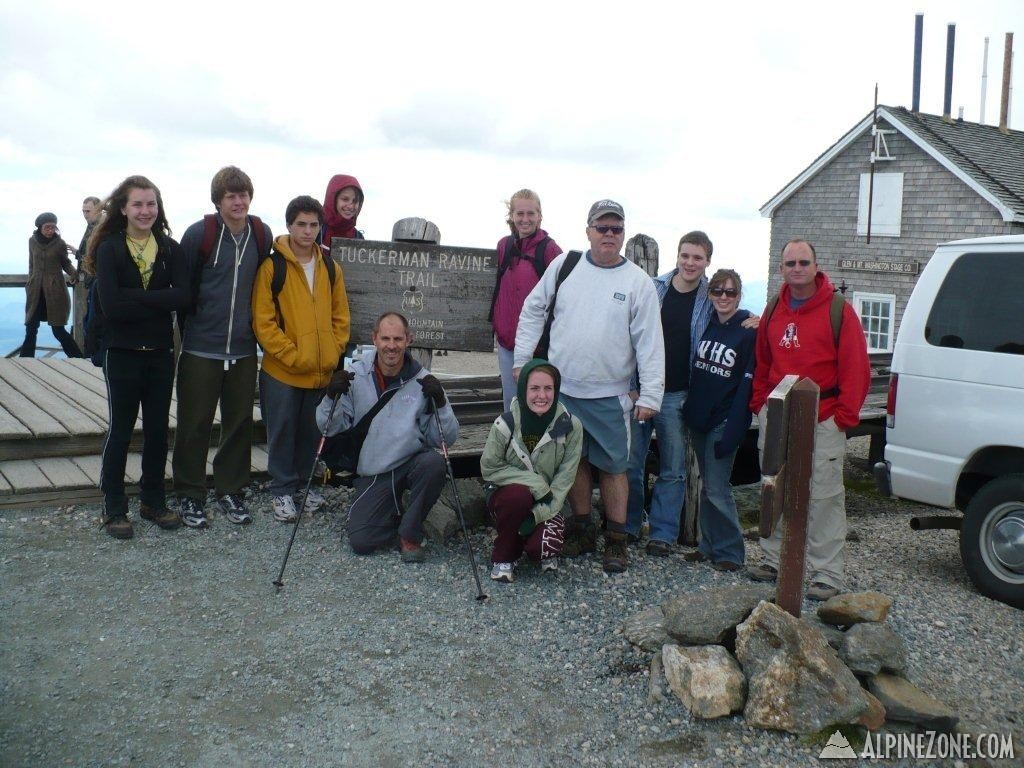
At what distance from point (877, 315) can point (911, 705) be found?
64.9 feet

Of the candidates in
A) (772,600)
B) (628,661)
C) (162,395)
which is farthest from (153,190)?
(772,600)

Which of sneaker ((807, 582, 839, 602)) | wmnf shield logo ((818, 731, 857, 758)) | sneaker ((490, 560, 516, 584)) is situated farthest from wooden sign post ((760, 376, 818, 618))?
sneaker ((490, 560, 516, 584))

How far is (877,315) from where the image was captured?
22.1 meters

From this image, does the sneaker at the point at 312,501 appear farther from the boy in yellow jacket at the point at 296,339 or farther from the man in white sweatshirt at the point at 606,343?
the man in white sweatshirt at the point at 606,343

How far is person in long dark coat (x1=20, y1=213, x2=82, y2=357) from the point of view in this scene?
11.6 meters

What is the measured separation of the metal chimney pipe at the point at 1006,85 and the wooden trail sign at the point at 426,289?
23086 millimetres

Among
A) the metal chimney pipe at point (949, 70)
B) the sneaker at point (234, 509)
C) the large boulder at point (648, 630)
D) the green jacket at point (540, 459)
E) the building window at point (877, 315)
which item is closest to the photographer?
the large boulder at point (648, 630)

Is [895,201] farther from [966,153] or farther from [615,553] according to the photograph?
[615,553]

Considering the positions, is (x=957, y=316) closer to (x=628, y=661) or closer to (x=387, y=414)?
(x=628, y=661)

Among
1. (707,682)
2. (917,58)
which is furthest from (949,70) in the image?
(707,682)

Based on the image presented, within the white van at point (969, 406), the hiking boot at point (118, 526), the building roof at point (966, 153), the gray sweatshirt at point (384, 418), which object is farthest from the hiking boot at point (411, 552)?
the building roof at point (966, 153)

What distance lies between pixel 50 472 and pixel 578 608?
13.6ft

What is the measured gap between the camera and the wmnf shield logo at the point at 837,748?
3738mm

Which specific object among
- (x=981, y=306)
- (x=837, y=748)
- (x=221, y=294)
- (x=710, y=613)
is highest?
(x=981, y=306)
